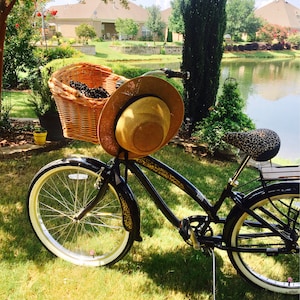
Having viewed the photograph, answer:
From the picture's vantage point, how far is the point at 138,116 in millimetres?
1482

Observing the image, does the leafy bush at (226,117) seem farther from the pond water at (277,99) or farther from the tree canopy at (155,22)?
the tree canopy at (155,22)

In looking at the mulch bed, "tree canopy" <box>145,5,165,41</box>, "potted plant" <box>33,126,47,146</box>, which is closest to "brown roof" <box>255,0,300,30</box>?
"potted plant" <box>33,126,47,146</box>

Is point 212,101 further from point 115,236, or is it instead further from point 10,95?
point 10,95

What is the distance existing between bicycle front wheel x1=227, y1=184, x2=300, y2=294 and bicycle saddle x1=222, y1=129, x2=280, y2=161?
19 cm

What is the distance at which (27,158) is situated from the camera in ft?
11.7

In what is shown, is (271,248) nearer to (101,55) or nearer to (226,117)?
(226,117)

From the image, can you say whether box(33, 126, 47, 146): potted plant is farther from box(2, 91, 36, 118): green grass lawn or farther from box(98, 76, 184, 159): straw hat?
box(98, 76, 184, 159): straw hat

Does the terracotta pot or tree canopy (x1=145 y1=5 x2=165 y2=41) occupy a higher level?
tree canopy (x1=145 y1=5 x2=165 y2=41)

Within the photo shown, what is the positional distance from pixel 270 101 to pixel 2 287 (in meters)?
7.18

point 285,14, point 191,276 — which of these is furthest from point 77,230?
point 285,14

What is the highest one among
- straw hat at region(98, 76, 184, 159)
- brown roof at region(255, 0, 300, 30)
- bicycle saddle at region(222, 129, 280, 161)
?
brown roof at region(255, 0, 300, 30)

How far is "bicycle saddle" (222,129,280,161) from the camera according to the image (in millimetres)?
1619

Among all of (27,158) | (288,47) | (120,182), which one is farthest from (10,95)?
(288,47)

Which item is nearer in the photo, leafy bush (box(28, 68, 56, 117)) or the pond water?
leafy bush (box(28, 68, 56, 117))
